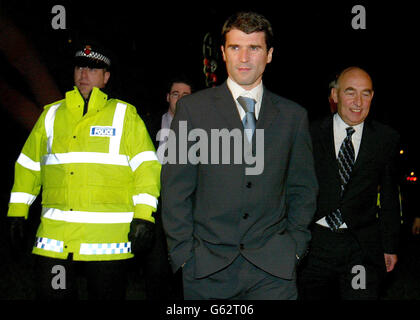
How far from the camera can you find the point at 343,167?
12.3 feet

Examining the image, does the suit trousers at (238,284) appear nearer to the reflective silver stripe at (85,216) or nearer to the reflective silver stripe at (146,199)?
the reflective silver stripe at (146,199)

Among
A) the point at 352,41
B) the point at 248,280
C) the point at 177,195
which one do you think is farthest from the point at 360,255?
the point at 352,41

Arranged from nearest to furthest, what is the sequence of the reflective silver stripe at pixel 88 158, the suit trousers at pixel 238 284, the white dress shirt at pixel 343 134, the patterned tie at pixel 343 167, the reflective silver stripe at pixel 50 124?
1. the suit trousers at pixel 238 284
2. the reflective silver stripe at pixel 88 158
3. the reflective silver stripe at pixel 50 124
4. the patterned tie at pixel 343 167
5. the white dress shirt at pixel 343 134

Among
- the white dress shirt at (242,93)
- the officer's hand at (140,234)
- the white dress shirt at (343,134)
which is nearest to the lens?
the white dress shirt at (242,93)

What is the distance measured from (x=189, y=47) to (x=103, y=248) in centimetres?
1274

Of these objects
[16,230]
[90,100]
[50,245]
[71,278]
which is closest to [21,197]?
[16,230]

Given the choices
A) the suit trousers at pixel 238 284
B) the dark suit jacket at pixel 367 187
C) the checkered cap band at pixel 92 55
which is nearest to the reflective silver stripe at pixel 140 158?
the checkered cap band at pixel 92 55

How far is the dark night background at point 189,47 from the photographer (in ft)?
37.2

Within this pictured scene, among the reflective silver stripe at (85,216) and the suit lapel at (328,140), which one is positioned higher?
the suit lapel at (328,140)

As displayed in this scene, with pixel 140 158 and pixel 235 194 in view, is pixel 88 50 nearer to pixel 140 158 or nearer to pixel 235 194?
pixel 140 158

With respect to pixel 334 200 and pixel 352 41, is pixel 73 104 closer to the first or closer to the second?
pixel 334 200

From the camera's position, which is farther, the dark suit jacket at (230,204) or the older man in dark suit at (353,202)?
the older man in dark suit at (353,202)

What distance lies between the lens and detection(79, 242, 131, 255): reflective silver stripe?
3.41 meters

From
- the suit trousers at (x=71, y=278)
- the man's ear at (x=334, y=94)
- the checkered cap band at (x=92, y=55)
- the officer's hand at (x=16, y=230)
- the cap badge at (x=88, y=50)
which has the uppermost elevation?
the cap badge at (x=88, y=50)
